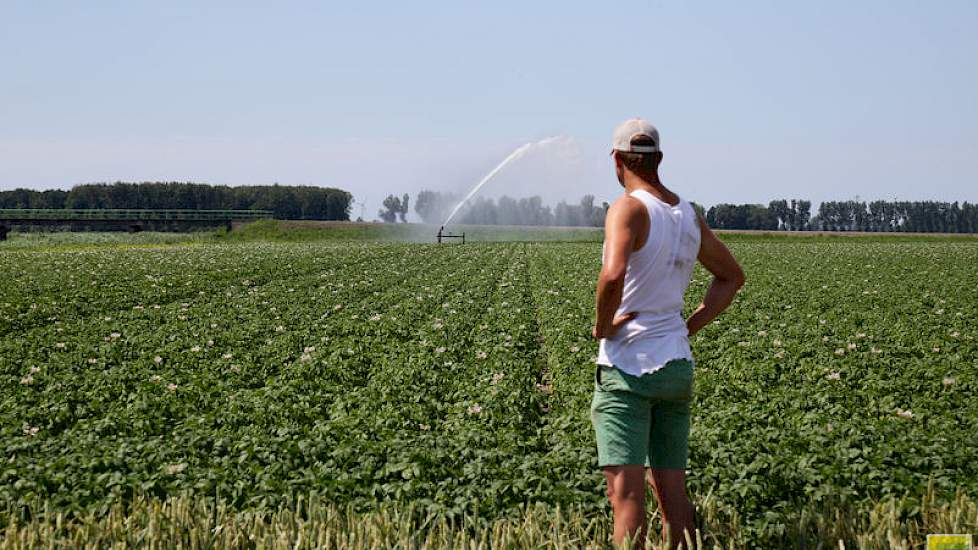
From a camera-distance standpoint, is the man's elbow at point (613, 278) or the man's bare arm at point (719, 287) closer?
the man's elbow at point (613, 278)

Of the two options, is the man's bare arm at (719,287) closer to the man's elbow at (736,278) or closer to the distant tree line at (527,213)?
the man's elbow at (736,278)

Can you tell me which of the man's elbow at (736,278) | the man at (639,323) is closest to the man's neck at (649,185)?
the man at (639,323)

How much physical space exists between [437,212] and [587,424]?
215 ft

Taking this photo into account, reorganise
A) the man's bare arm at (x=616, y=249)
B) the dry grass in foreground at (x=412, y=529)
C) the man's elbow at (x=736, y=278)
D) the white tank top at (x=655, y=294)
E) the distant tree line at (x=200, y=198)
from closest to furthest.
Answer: the man's bare arm at (x=616, y=249), the white tank top at (x=655, y=294), the man's elbow at (x=736, y=278), the dry grass in foreground at (x=412, y=529), the distant tree line at (x=200, y=198)

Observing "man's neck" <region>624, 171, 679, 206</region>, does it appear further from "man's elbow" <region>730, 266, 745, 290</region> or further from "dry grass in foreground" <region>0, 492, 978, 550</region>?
"dry grass in foreground" <region>0, 492, 978, 550</region>

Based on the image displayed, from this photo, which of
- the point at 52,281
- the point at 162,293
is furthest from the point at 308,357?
the point at 52,281

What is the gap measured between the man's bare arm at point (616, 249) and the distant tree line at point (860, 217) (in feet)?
509

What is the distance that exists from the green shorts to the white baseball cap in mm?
986

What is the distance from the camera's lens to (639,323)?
13.1 feet

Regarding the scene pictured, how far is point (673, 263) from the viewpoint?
400cm

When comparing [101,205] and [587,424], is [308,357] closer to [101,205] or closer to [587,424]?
[587,424]

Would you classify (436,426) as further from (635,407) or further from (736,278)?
(635,407)

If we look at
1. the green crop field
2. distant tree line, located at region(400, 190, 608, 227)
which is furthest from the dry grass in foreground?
distant tree line, located at region(400, 190, 608, 227)

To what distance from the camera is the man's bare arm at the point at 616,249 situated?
3824 mm
